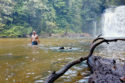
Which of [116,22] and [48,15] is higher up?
[48,15]

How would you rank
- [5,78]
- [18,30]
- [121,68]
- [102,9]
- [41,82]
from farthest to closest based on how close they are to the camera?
[102,9]
[18,30]
[5,78]
[41,82]
[121,68]

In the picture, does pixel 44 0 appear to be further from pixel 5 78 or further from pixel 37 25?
pixel 5 78

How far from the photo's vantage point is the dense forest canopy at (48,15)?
121 feet

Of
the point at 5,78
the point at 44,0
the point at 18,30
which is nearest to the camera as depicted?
the point at 5,78

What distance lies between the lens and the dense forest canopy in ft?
121

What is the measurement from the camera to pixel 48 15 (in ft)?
142

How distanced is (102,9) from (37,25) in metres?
23.1

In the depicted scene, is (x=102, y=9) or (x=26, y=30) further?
(x=102, y=9)

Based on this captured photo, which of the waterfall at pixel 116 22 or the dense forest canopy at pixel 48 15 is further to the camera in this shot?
the dense forest canopy at pixel 48 15

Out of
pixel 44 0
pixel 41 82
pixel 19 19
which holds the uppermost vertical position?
pixel 44 0

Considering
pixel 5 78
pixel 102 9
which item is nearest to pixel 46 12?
pixel 102 9

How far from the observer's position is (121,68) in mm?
3244

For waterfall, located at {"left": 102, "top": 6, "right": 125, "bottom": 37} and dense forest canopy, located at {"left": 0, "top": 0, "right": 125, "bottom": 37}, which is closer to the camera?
waterfall, located at {"left": 102, "top": 6, "right": 125, "bottom": 37}

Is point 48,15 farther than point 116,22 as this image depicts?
Yes
